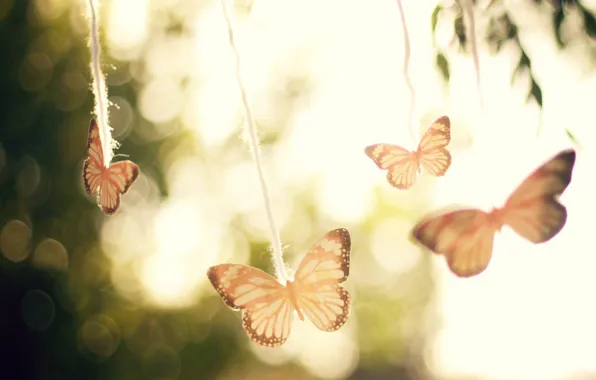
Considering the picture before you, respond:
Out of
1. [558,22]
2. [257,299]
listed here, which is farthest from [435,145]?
[558,22]

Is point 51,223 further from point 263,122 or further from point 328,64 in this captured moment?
point 328,64

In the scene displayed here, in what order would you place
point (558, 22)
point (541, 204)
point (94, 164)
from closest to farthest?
point (541, 204)
point (94, 164)
point (558, 22)

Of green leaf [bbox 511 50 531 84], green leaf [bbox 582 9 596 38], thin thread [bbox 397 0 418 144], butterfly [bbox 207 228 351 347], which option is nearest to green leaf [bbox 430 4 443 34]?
green leaf [bbox 511 50 531 84]

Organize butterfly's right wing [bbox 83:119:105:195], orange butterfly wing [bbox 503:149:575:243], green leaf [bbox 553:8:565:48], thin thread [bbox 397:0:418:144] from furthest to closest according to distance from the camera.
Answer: green leaf [bbox 553:8:565:48], butterfly's right wing [bbox 83:119:105:195], thin thread [bbox 397:0:418:144], orange butterfly wing [bbox 503:149:575:243]

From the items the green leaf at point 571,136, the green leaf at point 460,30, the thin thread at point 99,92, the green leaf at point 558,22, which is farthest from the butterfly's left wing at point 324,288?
the green leaf at point 558,22

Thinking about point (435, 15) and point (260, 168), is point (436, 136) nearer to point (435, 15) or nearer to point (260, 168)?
Answer: point (260, 168)

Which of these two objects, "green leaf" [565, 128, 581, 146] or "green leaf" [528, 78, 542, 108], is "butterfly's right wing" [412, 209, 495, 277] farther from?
"green leaf" [528, 78, 542, 108]

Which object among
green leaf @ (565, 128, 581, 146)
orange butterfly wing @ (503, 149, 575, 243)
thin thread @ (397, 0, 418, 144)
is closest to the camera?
orange butterfly wing @ (503, 149, 575, 243)

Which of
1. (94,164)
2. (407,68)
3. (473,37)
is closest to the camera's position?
(473,37)
